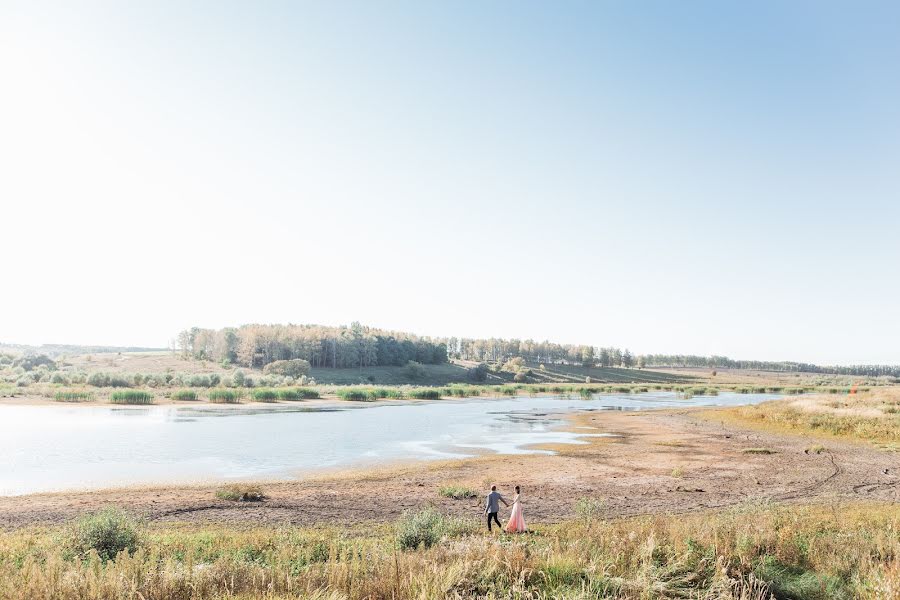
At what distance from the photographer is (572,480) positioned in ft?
86.5

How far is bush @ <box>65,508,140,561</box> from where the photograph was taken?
11.6 meters

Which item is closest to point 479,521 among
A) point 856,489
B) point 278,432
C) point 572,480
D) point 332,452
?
point 572,480

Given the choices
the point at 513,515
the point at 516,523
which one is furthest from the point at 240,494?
the point at 516,523

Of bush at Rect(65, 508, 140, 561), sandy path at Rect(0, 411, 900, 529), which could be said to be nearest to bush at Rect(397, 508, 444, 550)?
bush at Rect(65, 508, 140, 561)

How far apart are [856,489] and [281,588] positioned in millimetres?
25291

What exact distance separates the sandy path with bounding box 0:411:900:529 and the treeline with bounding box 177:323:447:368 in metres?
106

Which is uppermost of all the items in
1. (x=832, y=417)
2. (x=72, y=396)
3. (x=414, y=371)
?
(x=832, y=417)

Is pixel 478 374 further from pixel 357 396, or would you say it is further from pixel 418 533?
pixel 418 533

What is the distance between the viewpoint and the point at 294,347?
13425 cm

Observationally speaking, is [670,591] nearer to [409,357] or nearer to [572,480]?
[572,480]

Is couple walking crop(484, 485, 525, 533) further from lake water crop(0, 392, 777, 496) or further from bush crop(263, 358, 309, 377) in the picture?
bush crop(263, 358, 309, 377)

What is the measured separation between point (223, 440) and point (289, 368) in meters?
78.4

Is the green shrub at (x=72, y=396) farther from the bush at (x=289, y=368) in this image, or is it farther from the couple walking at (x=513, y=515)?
the couple walking at (x=513, y=515)

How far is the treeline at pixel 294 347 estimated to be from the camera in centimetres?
13275
